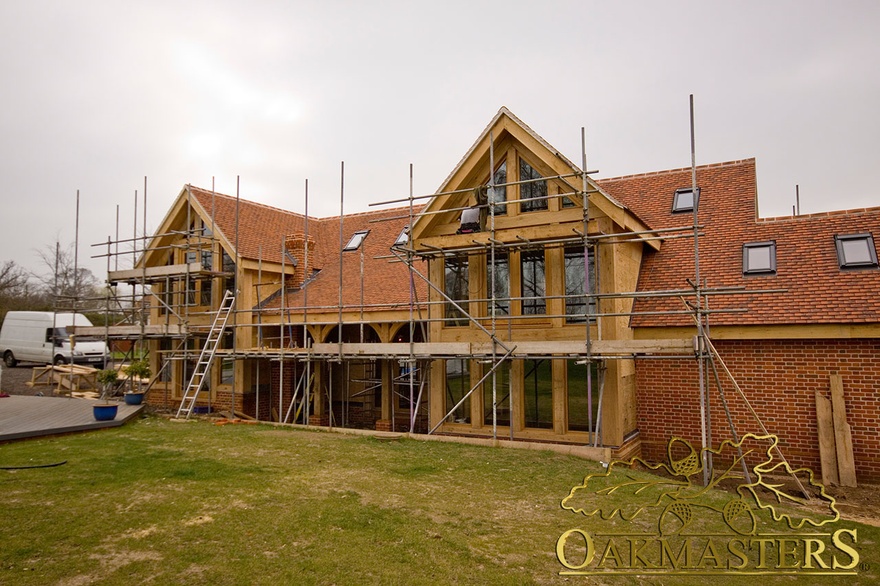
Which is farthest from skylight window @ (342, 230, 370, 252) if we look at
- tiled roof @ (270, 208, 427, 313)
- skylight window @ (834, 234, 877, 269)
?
skylight window @ (834, 234, 877, 269)

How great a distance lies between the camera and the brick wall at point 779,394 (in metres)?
10.9

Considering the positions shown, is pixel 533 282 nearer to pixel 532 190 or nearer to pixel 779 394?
pixel 532 190

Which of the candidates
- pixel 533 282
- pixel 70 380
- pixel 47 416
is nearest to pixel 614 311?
pixel 533 282

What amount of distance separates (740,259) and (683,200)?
9.39 ft

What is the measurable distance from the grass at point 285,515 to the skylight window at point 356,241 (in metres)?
8.89

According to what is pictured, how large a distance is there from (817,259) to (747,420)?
3.81m

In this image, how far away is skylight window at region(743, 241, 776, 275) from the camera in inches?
493

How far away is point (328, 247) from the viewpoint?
821 inches

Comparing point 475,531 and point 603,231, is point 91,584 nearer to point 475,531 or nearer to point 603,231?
point 475,531

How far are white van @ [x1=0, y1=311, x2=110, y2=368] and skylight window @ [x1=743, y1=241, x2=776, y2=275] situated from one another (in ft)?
89.6

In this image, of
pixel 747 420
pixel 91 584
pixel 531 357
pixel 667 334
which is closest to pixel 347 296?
pixel 531 357

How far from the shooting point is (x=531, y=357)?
11578 mm

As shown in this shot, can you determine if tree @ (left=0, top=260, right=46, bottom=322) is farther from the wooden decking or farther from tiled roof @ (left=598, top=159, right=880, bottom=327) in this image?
tiled roof @ (left=598, top=159, right=880, bottom=327)

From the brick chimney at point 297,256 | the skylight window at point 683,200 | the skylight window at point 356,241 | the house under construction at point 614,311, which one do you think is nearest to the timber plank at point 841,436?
the house under construction at point 614,311
